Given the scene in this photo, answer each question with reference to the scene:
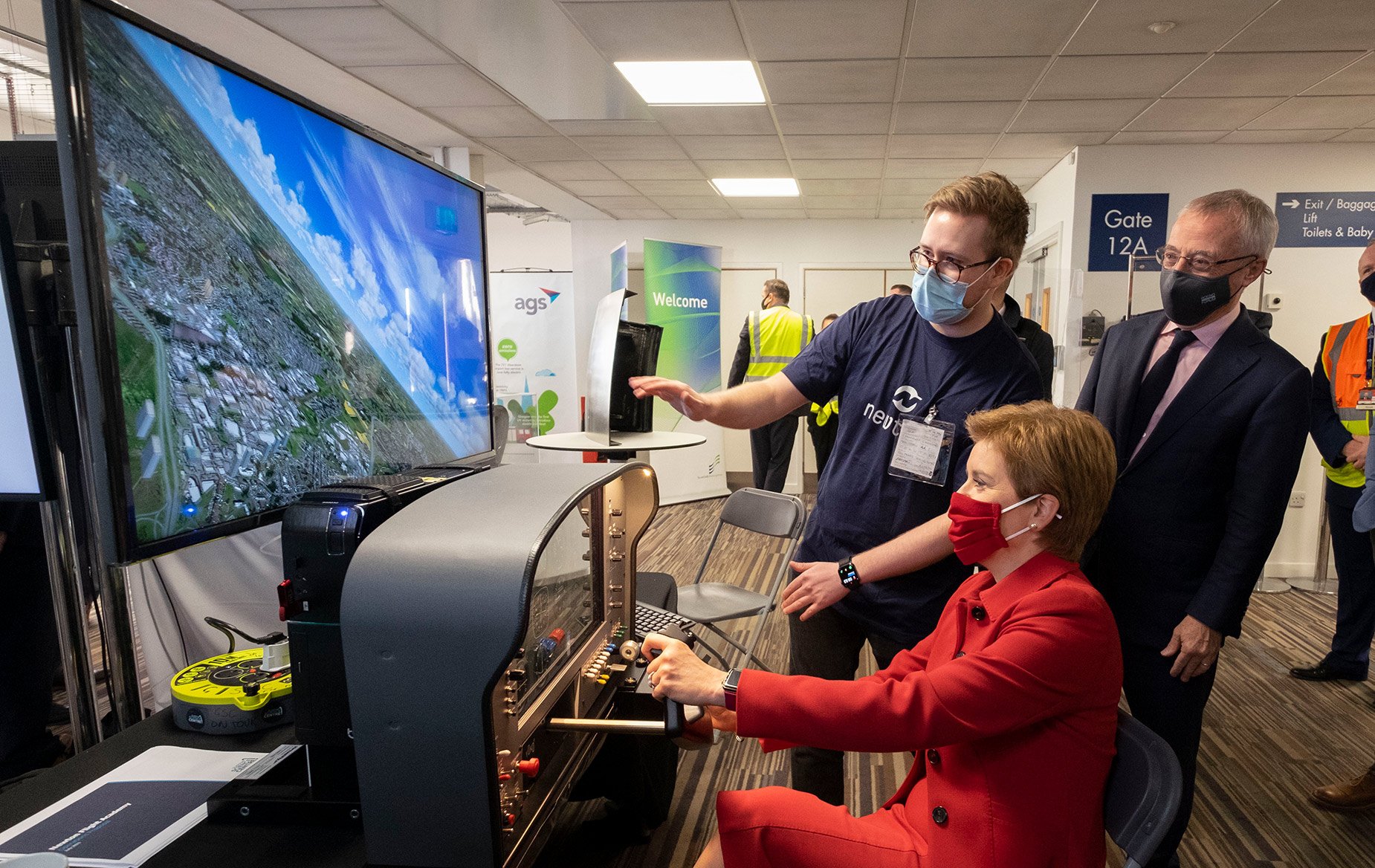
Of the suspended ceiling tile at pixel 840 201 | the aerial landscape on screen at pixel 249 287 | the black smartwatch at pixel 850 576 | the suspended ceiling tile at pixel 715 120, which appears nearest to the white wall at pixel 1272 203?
the suspended ceiling tile at pixel 715 120

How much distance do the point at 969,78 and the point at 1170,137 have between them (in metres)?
1.77

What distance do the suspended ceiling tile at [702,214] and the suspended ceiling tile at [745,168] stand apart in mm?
1523

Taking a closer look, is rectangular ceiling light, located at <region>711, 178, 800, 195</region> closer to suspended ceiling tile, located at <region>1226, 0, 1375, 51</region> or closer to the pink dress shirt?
suspended ceiling tile, located at <region>1226, 0, 1375, 51</region>

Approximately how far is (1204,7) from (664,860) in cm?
347

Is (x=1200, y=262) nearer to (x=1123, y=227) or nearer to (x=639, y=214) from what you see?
(x=1123, y=227)

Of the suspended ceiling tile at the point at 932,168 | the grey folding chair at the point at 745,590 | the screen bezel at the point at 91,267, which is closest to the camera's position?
the screen bezel at the point at 91,267

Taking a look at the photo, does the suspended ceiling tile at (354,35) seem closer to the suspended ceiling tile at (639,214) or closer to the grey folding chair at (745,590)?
the grey folding chair at (745,590)

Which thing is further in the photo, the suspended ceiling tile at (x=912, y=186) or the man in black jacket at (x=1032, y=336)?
the suspended ceiling tile at (x=912, y=186)

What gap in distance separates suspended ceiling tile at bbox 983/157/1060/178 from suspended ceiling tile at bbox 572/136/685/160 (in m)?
2.12

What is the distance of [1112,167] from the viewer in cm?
481

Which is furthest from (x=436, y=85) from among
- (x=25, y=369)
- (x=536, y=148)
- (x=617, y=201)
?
(x=25, y=369)

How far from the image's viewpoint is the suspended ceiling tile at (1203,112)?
3.90 metres

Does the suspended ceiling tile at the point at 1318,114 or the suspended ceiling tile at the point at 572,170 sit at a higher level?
the suspended ceiling tile at the point at 572,170

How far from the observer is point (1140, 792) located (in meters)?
1.05
